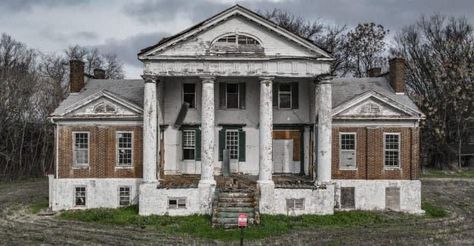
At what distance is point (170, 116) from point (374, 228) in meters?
13.4

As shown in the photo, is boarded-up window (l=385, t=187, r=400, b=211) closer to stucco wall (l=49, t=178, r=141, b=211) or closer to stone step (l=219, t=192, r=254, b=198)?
stone step (l=219, t=192, r=254, b=198)

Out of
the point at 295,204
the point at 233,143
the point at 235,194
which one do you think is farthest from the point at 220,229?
the point at 233,143

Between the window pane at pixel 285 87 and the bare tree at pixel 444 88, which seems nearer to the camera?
the window pane at pixel 285 87

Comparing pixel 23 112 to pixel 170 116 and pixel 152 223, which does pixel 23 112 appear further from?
pixel 152 223

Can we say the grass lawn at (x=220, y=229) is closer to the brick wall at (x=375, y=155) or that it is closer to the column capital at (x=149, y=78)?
the brick wall at (x=375, y=155)

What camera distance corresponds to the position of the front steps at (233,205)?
22609 millimetres

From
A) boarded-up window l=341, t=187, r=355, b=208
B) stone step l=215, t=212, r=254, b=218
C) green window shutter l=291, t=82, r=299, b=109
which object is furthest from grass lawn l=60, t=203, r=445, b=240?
green window shutter l=291, t=82, r=299, b=109

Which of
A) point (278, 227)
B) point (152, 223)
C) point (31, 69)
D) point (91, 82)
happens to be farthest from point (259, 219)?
point (31, 69)

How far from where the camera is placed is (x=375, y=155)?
2748 centimetres

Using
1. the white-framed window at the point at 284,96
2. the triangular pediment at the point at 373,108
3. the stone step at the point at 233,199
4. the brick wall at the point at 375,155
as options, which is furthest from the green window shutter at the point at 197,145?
the triangular pediment at the point at 373,108

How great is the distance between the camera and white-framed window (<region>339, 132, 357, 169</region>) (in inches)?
1086

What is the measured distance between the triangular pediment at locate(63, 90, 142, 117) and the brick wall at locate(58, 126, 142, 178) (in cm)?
73

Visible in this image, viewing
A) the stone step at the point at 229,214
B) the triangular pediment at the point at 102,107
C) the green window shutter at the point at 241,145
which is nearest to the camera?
the stone step at the point at 229,214

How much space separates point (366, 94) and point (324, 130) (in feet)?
11.4
